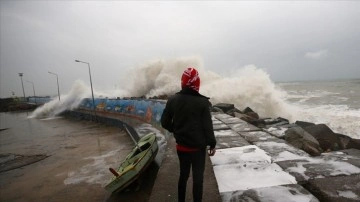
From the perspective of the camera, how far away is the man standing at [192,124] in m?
3.01

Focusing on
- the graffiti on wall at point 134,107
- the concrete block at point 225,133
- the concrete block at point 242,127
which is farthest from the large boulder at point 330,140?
the graffiti on wall at point 134,107

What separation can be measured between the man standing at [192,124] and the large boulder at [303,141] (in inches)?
130

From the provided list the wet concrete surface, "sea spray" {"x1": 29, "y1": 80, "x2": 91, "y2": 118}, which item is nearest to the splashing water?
"sea spray" {"x1": 29, "y1": 80, "x2": 91, "y2": 118}

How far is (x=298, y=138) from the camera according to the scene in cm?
668

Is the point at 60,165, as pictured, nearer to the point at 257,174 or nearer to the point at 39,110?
the point at 257,174

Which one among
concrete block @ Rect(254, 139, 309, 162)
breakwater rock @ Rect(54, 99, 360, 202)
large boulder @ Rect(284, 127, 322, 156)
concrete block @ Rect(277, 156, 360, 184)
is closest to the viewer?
breakwater rock @ Rect(54, 99, 360, 202)

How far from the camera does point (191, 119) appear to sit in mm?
3021

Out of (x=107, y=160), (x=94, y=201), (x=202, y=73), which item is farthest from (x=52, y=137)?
(x=202, y=73)

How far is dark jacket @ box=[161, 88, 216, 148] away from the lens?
3.01 metres

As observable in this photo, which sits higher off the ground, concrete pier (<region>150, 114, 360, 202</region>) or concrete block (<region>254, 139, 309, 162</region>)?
concrete block (<region>254, 139, 309, 162</region>)

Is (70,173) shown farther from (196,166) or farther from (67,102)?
(67,102)

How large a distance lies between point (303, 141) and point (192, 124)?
14.6 feet

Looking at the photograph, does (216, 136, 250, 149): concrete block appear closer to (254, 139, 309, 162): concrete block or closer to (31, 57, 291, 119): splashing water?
(254, 139, 309, 162): concrete block

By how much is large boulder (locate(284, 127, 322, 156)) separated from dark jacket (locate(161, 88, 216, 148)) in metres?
3.33
